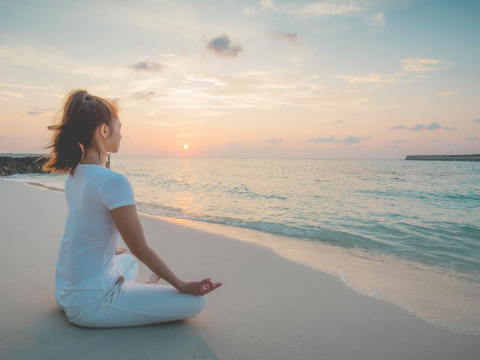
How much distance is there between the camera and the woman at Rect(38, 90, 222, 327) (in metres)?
2.06

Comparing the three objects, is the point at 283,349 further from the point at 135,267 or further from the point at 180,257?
the point at 180,257

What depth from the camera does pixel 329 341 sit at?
101 inches

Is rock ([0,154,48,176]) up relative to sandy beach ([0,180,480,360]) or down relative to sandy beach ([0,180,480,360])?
up

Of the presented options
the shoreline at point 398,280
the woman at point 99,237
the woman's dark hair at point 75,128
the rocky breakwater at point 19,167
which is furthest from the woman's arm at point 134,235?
the rocky breakwater at point 19,167

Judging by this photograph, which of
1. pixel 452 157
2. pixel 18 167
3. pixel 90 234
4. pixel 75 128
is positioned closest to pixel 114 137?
pixel 75 128

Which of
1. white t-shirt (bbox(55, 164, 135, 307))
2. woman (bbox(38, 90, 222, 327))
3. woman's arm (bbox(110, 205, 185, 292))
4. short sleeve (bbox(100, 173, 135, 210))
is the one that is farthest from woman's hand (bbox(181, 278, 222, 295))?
short sleeve (bbox(100, 173, 135, 210))

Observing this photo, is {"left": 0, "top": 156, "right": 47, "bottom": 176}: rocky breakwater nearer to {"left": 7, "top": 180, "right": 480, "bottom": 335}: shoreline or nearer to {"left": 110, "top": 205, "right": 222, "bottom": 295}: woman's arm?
{"left": 7, "top": 180, "right": 480, "bottom": 335}: shoreline

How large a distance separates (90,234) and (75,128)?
0.79m

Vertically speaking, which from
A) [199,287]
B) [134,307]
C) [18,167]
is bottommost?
[134,307]

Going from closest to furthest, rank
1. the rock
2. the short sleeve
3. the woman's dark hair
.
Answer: the short sleeve < the woman's dark hair < the rock

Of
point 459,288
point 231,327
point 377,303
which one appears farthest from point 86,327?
point 459,288

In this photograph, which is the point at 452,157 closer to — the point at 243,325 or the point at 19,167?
the point at 19,167

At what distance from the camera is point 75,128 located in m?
2.16

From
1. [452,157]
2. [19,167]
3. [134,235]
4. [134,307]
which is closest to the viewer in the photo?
[134,235]
